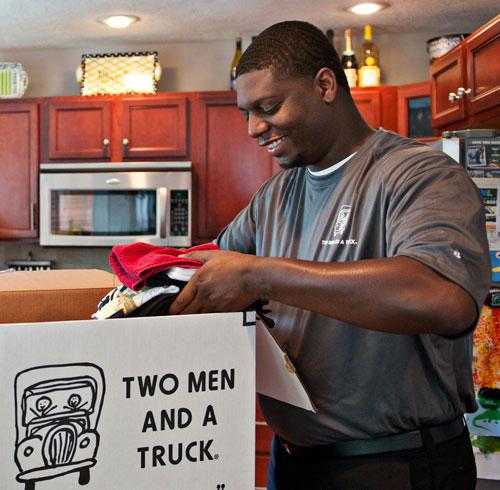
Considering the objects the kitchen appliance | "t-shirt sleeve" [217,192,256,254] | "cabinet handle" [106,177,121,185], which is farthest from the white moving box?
"cabinet handle" [106,177,121,185]

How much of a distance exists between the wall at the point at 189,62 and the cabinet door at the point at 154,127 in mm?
378

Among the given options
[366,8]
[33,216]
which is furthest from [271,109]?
[33,216]

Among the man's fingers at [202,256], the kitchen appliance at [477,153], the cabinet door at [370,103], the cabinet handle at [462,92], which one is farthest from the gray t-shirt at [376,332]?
the cabinet door at [370,103]

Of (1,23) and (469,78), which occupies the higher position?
(1,23)

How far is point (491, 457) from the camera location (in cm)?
267

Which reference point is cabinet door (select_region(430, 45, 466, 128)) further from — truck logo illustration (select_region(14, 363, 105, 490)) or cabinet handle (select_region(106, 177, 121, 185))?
truck logo illustration (select_region(14, 363, 105, 490))

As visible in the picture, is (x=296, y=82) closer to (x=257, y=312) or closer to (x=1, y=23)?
(x=257, y=312)

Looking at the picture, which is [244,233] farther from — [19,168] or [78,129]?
[19,168]

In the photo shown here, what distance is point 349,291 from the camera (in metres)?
0.87

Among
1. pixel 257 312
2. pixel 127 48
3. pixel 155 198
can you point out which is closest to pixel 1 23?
pixel 127 48

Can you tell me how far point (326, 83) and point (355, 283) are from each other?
16.4 inches

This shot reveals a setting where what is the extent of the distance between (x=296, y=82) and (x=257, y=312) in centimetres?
39

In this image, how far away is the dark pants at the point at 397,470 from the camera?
3.53ft

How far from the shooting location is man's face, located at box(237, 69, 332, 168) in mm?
1102
